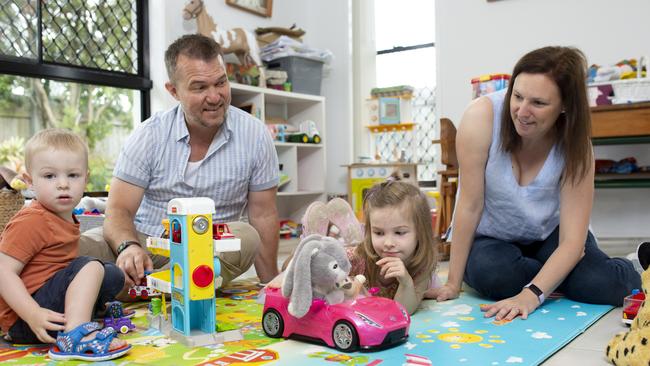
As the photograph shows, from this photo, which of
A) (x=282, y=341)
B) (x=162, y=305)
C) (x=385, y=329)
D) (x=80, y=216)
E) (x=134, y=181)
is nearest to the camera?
(x=385, y=329)

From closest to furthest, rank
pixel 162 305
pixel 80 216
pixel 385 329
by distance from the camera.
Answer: pixel 385 329 < pixel 162 305 < pixel 80 216

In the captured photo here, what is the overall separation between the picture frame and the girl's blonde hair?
9.32ft

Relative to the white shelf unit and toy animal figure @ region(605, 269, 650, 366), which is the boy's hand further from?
the white shelf unit

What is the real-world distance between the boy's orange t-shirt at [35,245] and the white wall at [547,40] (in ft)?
9.67

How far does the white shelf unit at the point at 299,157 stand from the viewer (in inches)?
167

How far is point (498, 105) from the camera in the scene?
177 centimetres

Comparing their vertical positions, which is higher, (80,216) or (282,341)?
(80,216)

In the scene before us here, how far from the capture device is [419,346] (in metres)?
1.34

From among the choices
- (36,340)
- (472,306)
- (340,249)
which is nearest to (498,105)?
(472,306)

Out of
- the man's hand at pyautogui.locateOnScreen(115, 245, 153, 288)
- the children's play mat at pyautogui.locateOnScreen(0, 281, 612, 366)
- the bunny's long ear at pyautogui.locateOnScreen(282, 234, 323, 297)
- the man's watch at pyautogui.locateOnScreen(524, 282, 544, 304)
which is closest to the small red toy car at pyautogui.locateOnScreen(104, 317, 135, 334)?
the children's play mat at pyautogui.locateOnScreen(0, 281, 612, 366)

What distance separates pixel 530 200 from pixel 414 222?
0.40 m

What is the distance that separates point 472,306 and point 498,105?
1.89ft

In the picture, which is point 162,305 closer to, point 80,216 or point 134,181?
point 134,181

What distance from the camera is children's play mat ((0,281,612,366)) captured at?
4.10ft
